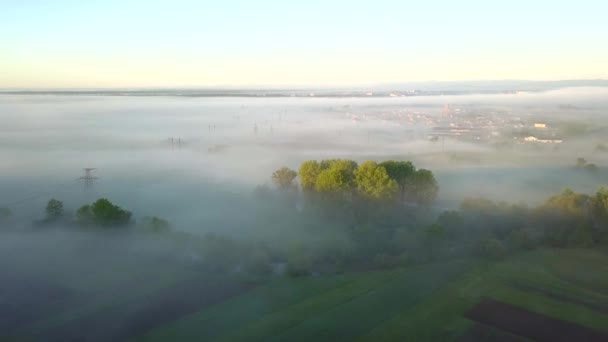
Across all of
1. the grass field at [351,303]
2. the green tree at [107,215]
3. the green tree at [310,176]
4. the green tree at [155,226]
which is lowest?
the grass field at [351,303]

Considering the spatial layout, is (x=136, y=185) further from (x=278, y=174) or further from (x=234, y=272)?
(x=234, y=272)

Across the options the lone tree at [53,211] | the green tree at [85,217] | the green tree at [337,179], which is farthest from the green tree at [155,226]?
the green tree at [337,179]

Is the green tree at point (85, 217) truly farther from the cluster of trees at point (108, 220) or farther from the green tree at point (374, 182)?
the green tree at point (374, 182)

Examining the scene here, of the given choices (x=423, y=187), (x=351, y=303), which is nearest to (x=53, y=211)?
(x=351, y=303)

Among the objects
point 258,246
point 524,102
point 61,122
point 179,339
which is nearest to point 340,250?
point 258,246

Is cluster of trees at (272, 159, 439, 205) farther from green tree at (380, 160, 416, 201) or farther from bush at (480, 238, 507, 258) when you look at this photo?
bush at (480, 238, 507, 258)

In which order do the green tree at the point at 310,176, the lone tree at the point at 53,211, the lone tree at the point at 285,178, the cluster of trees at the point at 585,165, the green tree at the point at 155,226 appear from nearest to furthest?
the green tree at the point at 155,226 < the lone tree at the point at 53,211 < the green tree at the point at 310,176 < the lone tree at the point at 285,178 < the cluster of trees at the point at 585,165

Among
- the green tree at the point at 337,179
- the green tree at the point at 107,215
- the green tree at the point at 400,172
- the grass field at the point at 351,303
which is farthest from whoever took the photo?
the green tree at the point at 400,172

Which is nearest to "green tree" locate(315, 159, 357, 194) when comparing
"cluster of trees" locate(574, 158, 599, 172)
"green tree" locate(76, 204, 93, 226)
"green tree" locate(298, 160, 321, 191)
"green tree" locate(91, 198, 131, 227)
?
"green tree" locate(298, 160, 321, 191)
